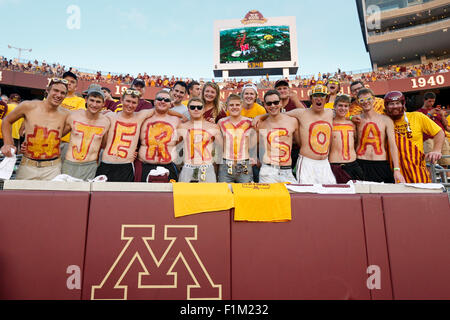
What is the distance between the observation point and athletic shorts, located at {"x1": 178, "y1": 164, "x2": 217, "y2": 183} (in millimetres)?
3535

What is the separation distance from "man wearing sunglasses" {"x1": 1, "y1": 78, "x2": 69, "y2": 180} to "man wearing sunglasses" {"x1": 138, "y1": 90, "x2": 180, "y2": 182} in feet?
3.66

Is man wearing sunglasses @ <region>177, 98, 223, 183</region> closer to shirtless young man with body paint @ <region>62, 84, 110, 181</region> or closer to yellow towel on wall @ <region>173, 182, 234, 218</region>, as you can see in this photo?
shirtless young man with body paint @ <region>62, 84, 110, 181</region>

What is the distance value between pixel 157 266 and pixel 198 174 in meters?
1.63

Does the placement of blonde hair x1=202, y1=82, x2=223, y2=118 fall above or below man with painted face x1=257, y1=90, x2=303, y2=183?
above

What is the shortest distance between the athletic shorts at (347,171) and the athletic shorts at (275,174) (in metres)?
0.64

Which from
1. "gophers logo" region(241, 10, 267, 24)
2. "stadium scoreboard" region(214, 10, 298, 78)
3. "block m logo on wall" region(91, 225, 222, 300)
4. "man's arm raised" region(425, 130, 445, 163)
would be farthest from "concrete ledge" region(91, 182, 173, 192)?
"gophers logo" region(241, 10, 267, 24)

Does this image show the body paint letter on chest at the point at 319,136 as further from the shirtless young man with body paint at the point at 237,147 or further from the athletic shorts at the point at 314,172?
the shirtless young man with body paint at the point at 237,147

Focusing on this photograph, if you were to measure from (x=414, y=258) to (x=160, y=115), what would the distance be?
10.9ft

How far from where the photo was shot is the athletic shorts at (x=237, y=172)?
359 cm

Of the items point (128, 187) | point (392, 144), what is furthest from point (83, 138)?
point (392, 144)

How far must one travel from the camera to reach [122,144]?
11.7ft

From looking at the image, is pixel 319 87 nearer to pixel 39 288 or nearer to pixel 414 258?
pixel 414 258
